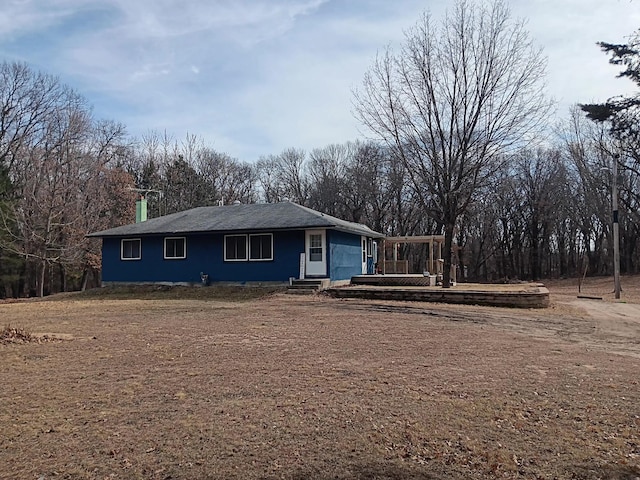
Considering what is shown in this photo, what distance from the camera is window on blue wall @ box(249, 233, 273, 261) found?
2078 cm

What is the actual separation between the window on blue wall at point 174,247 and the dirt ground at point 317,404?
473 inches

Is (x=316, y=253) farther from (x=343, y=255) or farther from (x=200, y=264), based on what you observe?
(x=200, y=264)

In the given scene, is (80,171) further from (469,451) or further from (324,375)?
(469,451)

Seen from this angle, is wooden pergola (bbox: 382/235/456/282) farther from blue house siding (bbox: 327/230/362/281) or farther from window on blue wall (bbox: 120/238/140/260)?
window on blue wall (bbox: 120/238/140/260)

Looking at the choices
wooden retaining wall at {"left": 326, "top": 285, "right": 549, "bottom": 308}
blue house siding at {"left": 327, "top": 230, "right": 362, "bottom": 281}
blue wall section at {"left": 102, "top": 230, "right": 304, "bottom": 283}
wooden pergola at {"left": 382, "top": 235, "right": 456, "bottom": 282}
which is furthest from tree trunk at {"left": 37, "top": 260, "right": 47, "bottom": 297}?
wooden retaining wall at {"left": 326, "top": 285, "right": 549, "bottom": 308}

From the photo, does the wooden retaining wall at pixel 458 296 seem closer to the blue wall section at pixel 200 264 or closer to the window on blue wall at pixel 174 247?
the blue wall section at pixel 200 264

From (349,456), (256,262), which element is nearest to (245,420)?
(349,456)

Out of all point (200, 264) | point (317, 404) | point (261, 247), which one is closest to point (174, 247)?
point (200, 264)

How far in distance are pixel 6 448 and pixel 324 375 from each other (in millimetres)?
3322

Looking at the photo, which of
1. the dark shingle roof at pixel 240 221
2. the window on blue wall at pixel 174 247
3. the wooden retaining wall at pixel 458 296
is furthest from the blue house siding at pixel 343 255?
the window on blue wall at pixel 174 247

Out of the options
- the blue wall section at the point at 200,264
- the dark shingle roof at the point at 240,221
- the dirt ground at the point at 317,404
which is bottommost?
the dirt ground at the point at 317,404

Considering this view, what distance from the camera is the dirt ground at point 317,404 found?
145 inches

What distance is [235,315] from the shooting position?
12.9 metres

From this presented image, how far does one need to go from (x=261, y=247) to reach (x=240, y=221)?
165 centimetres
